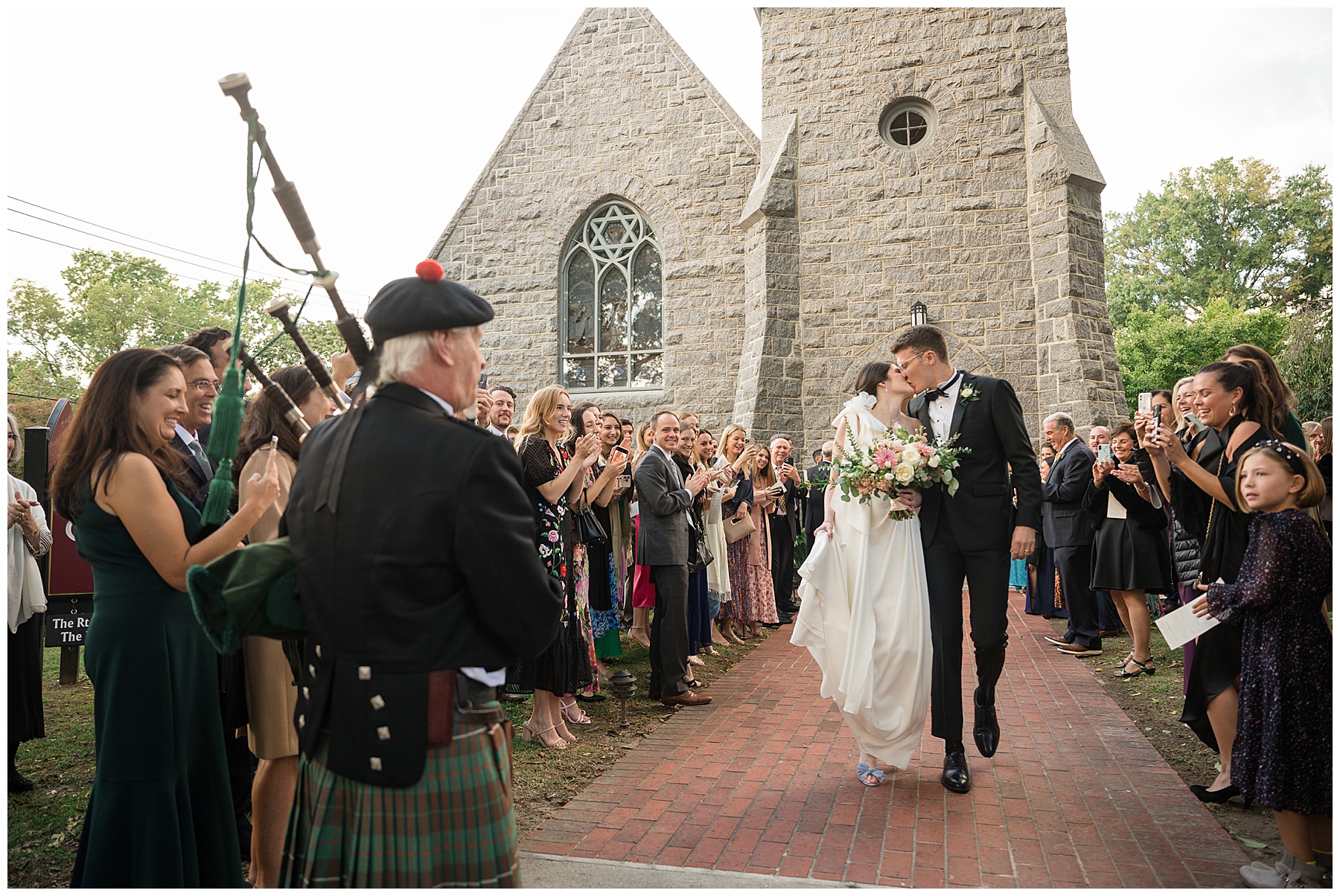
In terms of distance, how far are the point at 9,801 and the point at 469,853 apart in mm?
4253

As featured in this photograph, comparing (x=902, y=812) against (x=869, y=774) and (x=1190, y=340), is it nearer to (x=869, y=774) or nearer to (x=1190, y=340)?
(x=869, y=774)

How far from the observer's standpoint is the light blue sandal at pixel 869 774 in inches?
187

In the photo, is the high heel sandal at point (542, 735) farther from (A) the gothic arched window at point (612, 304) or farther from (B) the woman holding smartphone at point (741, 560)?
(A) the gothic arched window at point (612, 304)

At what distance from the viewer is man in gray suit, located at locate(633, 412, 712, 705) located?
22.0ft

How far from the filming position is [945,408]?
5203mm

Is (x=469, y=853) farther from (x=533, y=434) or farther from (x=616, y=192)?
(x=616, y=192)

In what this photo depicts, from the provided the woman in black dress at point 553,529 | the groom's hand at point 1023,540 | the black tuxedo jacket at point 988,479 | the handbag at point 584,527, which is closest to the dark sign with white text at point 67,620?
the woman in black dress at point 553,529

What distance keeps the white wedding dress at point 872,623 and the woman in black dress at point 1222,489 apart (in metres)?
1.33

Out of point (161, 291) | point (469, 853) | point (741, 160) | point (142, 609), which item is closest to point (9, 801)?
point (142, 609)

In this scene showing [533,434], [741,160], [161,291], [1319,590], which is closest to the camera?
[1319,590]

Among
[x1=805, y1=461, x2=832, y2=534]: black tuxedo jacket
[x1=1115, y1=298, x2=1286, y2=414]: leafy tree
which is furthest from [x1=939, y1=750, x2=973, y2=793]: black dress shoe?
[x1=1115, y1=298, x2=1286, y2=414]: leafy tree

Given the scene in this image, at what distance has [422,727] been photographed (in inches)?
77.6

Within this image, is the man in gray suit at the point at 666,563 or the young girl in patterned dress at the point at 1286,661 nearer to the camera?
the young girl in patterned dress at the point at 1286,661

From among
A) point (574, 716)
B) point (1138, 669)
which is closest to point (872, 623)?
point (574, 716)
